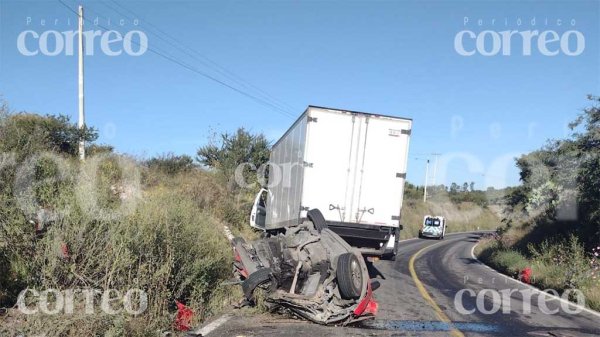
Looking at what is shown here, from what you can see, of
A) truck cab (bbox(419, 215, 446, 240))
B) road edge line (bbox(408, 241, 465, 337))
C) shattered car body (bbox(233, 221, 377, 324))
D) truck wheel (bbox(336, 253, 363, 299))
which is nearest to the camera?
truck wheel (bbox(336, 253, 363, 299))

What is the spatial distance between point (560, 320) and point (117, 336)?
25.9 feet

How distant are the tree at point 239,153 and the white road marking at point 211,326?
58.3ft

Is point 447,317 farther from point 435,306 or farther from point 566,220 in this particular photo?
point 566,220

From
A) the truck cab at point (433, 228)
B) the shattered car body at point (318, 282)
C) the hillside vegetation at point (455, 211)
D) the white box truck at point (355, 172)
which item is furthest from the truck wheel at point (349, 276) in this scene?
the hillside vegetation at point (455, 211)

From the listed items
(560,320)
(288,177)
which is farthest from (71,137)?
(560,320)

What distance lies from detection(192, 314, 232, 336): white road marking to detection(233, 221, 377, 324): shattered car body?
19.2 inches

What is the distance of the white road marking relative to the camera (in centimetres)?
666

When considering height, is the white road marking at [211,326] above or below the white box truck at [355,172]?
below

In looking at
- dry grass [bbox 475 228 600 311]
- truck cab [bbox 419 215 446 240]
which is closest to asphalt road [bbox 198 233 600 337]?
dry grass [bbox 475 228 600 311]

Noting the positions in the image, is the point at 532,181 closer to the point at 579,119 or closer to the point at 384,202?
the point at 579,119

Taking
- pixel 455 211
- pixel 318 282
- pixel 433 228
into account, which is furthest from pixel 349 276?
pixel 455 211

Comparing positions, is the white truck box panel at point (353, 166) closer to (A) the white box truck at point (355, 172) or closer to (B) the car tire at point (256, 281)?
(A) the white box truck at point (355, 172)

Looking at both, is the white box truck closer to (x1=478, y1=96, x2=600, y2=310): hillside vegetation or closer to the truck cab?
(x1=478, y1=96, x2=600, y2=310): hillside vegetation

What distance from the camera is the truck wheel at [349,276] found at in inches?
281
